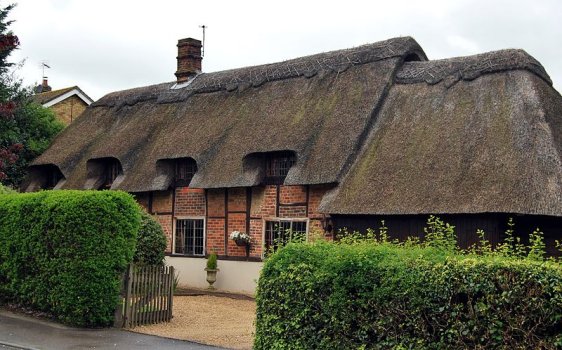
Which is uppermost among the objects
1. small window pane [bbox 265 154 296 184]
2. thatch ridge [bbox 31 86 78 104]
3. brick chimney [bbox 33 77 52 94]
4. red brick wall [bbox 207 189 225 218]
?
brick chimney [bbox 33 77 52 94]

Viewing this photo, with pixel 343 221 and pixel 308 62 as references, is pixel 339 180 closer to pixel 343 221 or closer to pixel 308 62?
pixel 343 221

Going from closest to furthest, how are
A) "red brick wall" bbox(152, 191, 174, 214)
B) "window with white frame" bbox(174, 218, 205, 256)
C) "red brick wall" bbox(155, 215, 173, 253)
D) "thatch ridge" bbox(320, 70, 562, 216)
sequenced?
"thatch ridge" bbox(320, 70, 562, 216)
"window with white frame" bbox(174, 218, 205, 256)
"red brick wall" bbox(155, 215, 173, 253)
"red brick wall" bbox(152, 191, 174, 214)

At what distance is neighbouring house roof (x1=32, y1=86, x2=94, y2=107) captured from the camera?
102 ft

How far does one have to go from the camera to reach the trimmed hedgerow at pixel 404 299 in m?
6.18

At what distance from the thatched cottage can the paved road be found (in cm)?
369

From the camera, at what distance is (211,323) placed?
41.8 ft

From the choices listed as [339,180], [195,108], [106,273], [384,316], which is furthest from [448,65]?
[384,316]

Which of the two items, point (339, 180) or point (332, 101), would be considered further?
point (332, 101)

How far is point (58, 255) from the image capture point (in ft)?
38.6

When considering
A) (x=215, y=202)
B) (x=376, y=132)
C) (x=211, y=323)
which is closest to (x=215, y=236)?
(x=215, y=202)

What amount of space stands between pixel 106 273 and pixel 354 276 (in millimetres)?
5416

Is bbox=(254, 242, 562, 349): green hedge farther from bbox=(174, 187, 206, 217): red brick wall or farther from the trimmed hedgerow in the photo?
bbox=(174, 187, 206, 217): red brick wall

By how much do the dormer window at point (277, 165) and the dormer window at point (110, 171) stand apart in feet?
21.1

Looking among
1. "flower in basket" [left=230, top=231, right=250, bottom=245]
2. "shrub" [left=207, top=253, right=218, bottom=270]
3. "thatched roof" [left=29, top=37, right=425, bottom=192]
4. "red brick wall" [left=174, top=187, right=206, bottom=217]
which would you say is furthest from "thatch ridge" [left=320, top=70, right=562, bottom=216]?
"red brick wall" [left=174, top=187, right=206, bottom=217]
